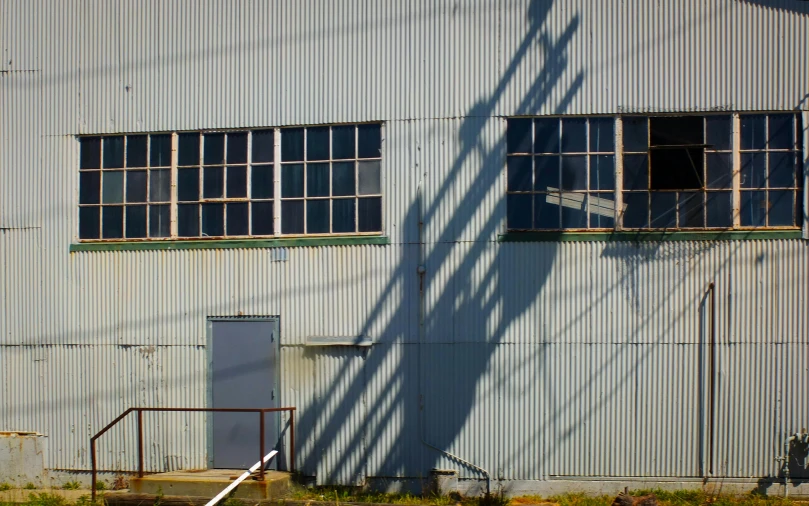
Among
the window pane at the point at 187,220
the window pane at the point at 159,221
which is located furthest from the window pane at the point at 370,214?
the window pane at the point at 159,221

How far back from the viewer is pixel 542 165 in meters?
11.8

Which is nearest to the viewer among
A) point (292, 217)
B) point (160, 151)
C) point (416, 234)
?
point (416, 234)

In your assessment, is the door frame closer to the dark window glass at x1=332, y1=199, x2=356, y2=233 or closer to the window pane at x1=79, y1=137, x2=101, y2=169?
the dark window glass at x1=332, y1=199, x2=356, y2=233

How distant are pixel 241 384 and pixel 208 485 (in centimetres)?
161

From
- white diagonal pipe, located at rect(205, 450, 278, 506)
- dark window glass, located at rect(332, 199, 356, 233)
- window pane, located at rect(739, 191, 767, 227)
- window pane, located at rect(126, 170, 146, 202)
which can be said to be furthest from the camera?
window pane, located at rect(126, 170, 146, 202)

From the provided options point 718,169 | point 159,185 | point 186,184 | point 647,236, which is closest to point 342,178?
point 186,184

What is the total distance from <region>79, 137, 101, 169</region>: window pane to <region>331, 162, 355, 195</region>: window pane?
3.75 metres

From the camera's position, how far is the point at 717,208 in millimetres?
11609

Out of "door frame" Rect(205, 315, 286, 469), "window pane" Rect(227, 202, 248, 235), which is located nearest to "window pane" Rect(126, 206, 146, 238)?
"window pane" Rect(227, 202, 248, 235)

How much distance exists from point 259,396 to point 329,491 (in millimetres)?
1688

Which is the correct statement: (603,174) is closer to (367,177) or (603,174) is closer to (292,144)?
(367,177)

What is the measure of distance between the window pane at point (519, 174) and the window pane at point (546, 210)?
25cm

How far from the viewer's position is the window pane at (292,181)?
12438 millimetres

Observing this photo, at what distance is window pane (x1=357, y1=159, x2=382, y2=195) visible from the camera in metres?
12.2
